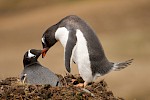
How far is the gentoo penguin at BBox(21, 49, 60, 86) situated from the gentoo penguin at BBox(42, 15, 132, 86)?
1.49ft

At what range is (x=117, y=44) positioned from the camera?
26.1 m

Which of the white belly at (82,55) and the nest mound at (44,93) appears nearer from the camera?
the nest mound at (44,93)

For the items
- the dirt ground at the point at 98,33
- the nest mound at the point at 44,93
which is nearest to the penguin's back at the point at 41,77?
the nest mound at the point at 44,93

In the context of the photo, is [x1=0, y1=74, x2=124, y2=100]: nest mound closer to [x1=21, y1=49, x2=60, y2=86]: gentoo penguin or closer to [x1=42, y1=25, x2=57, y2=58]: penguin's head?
[x1=21, y1=49, x2=60, y2=86]: gentoo penguin

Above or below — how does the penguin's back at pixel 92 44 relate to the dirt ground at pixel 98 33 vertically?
below

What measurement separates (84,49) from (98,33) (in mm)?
18317

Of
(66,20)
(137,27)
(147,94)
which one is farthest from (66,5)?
(66,20)

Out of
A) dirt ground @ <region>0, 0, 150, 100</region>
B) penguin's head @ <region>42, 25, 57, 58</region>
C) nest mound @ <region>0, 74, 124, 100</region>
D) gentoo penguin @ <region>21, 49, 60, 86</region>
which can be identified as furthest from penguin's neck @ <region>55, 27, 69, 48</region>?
dirt ground @ <region>0, 0, 150, 100</region>

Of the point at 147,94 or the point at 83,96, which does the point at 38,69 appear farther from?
the point at 147,94

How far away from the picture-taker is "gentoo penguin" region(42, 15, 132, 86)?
10.1 metres

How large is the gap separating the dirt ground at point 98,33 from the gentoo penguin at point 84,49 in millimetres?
7583

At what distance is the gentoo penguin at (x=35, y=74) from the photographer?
945 cm

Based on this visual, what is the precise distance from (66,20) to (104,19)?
22.2 meters

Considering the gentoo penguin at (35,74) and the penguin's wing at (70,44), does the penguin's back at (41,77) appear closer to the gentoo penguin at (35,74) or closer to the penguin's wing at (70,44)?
the gentoo penguin at (35,74)
